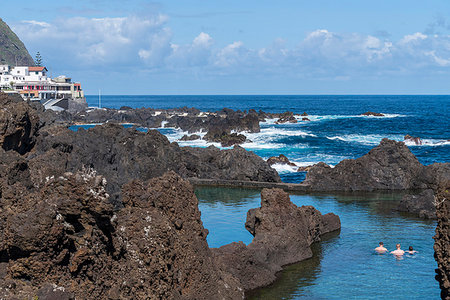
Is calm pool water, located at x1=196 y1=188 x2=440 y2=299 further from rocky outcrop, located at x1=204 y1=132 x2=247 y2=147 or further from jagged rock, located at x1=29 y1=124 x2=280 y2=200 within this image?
rocky outcrop, located at x1=204 y1=132 x2=247 y2=147

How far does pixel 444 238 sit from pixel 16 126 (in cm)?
2494

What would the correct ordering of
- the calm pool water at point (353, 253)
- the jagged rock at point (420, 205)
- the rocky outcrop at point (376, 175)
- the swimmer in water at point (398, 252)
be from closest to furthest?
the calm pool water at point (353, 253) → the swimmer in water at point (398, 252) → the jagged rock at point (420, 205) → the rocky outcrop at point (376, 175)

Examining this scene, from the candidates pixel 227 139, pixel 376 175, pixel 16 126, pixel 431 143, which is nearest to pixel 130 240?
pixel 16 126

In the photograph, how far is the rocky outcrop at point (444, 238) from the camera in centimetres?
1077

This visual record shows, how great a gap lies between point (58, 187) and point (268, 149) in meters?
57.0

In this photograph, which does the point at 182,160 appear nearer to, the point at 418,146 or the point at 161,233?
the point at 161,233

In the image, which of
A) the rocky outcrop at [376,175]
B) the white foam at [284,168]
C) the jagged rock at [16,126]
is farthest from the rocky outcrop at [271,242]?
the white foam at [284,168]

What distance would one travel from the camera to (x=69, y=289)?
31.0ft

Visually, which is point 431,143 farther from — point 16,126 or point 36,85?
point 36,85

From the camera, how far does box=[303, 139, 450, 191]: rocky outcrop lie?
1391 inches

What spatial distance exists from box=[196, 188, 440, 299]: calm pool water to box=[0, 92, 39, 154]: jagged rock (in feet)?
34.9

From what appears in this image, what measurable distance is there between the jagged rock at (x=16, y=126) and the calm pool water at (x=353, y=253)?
10.6 m

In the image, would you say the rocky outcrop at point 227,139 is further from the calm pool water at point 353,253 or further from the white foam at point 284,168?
the calm pool water at point 353,253

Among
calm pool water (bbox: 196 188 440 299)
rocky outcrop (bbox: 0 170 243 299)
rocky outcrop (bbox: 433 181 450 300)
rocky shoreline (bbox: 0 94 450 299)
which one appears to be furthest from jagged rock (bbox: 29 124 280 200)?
rocky outcrop (bbox: 433 181 450 300)
